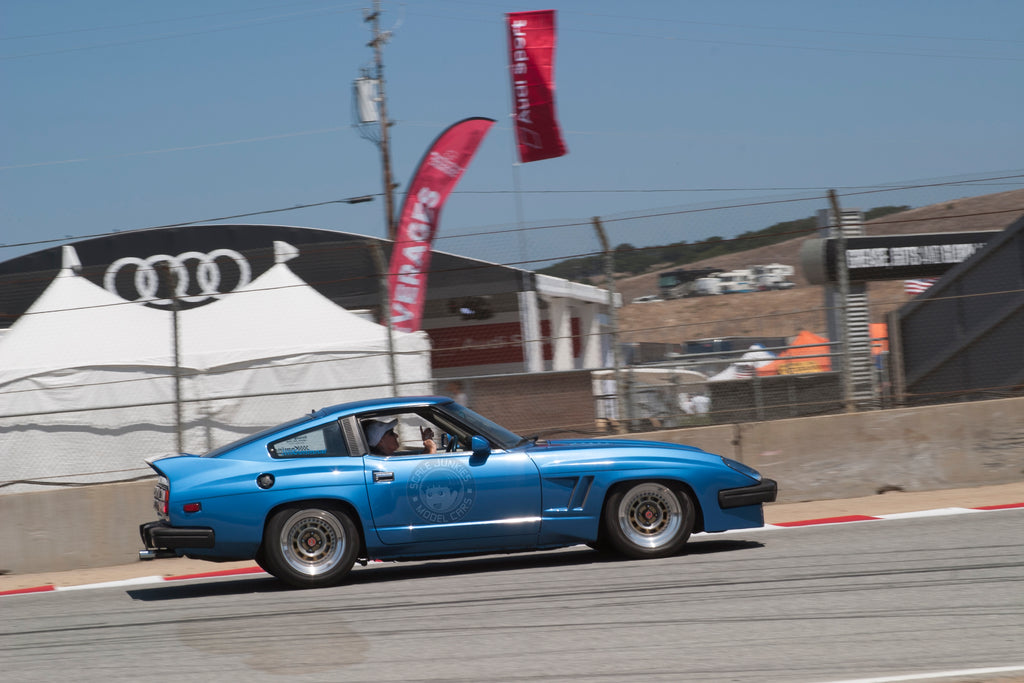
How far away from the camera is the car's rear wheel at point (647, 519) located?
6938mm

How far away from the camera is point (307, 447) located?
7.07 m

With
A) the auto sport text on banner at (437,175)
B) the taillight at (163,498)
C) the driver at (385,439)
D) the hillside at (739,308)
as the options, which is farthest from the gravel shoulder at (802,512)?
the auto sport text on banner at (437,175)

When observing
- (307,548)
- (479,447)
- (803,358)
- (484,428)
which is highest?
(803,358)

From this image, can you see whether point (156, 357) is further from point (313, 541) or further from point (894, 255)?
point (894, 255)

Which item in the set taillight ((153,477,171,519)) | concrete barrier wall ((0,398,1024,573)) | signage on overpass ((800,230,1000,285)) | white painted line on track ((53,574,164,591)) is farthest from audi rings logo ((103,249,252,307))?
taillight ((153,477,171,519))

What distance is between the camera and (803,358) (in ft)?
35.7

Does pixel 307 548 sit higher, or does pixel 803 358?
pixel 803 358

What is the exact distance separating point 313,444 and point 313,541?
2.21 feet

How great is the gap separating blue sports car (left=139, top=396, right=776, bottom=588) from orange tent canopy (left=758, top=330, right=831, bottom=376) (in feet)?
12.8

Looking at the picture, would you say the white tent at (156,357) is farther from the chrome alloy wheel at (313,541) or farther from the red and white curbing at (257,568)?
the chrome alloy wheel at (313,541)

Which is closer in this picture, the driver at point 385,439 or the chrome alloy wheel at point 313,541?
the chrome alloy wheel at point 313,541

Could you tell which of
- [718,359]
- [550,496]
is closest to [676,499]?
[550,496]

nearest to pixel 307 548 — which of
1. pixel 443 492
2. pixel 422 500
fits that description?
pixel 422 500

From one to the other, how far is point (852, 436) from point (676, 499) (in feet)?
12.3
